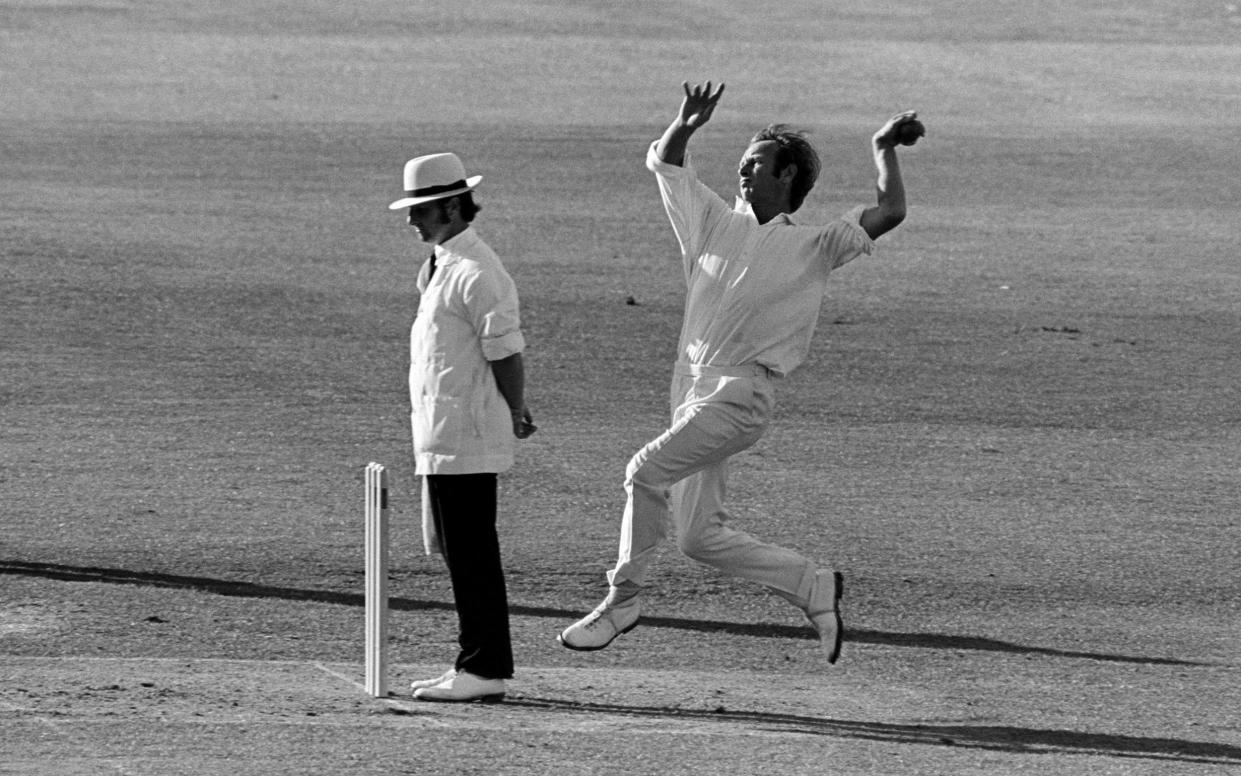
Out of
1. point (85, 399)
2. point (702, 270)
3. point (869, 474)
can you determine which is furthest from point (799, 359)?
point (85, 399)

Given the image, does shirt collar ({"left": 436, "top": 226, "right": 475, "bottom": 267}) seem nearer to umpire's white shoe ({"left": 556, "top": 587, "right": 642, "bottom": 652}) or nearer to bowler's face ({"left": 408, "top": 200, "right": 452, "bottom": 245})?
bowler's face ({"left": 408, "top": 200, "right": 452, "bottom": 245})

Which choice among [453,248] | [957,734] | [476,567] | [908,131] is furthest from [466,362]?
[957,734]

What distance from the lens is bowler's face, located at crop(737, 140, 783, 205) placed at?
809 centimetres

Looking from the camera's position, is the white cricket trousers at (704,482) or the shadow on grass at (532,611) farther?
the shadow on grass at (532,611)

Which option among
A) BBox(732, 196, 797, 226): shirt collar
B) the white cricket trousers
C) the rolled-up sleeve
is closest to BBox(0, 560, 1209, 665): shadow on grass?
the white cricket trousers

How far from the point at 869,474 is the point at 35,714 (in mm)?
6395

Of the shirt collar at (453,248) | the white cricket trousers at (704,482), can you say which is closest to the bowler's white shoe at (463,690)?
the white cricket trousers at (704,482)

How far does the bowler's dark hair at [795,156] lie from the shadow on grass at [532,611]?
1.98m

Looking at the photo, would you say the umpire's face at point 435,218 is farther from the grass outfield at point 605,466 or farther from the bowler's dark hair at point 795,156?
the grass outfield at point 605,466

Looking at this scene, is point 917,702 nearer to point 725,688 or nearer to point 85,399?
point 725,688

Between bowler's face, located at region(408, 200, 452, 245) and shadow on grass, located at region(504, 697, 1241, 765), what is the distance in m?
1.65

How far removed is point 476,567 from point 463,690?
1.39ft

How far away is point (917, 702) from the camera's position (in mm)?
8008

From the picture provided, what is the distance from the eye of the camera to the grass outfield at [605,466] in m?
7.50
